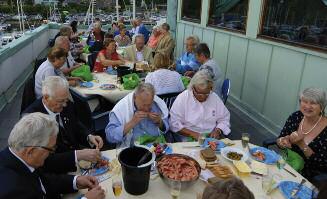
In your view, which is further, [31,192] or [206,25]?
[206,25]

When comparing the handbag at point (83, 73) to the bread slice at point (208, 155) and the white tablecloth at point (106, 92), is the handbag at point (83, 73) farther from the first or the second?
the bread slice at point (208, 155)

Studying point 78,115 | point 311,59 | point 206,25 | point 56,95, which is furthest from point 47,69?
point 206,25

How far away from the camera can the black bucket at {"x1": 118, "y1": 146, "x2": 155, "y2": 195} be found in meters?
1.71

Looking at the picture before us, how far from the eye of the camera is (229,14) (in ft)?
20.5

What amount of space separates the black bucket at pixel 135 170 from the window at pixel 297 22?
126 inches

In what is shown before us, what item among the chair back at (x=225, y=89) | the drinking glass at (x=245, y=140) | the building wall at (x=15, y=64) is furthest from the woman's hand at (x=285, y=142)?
the building wall at (x=15, y=64)

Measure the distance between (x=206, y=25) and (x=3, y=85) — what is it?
15.6 feet

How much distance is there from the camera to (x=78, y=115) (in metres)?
3.16

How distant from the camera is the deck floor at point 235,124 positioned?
14.7ft

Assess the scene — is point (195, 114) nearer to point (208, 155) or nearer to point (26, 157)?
point (208, 155)

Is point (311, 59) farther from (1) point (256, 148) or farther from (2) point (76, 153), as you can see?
(2) point (76, 153)

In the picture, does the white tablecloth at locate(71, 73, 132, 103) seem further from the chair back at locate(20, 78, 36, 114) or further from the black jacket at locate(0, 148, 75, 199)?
the black jacket at locate(0, 148, 75, 199)

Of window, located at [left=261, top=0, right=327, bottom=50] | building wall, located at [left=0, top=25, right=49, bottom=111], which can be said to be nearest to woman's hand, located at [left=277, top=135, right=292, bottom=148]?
window, located at [left=261, top=0, right=327, bottom=50]

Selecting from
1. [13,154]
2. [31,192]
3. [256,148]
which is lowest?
[256,148]
